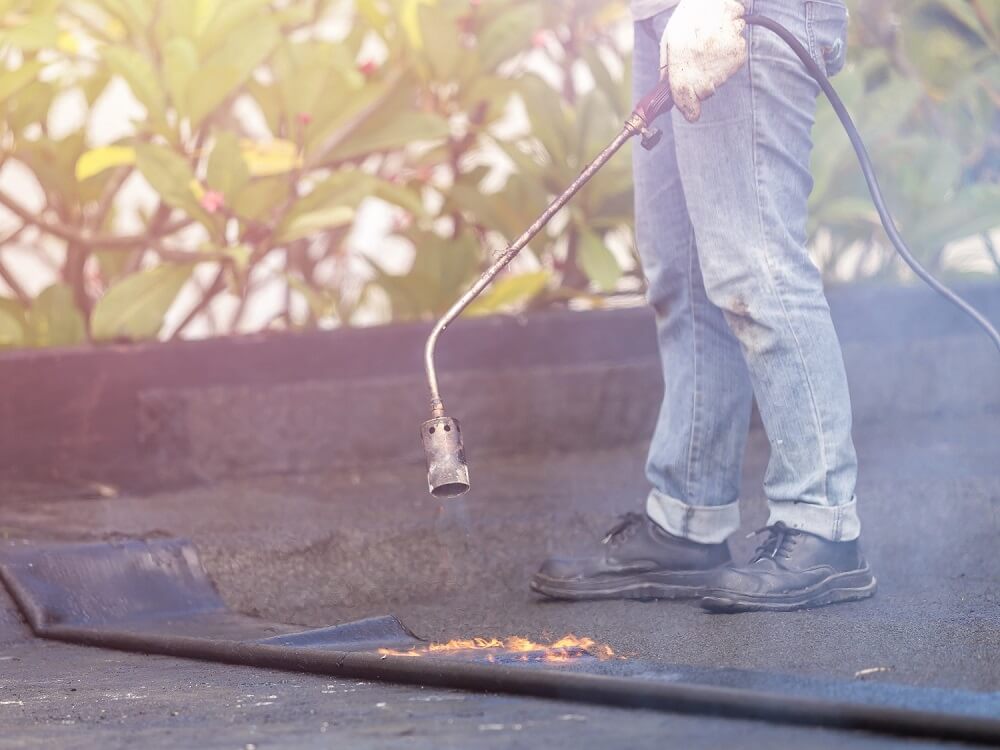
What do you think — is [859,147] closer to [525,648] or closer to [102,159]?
[525,648]

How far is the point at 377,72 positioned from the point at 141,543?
1.32m

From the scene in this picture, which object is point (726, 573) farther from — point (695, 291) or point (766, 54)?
point (766, 54)

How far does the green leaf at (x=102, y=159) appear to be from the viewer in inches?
119

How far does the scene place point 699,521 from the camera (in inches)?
91.8

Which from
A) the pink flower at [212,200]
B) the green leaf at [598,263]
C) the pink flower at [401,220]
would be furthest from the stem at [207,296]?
the green leaf at [598,263]

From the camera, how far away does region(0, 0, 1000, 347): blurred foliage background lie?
3.05 meters

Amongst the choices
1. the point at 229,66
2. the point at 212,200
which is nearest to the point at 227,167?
the point at 212,200

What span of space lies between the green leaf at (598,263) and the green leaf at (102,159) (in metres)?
0.99

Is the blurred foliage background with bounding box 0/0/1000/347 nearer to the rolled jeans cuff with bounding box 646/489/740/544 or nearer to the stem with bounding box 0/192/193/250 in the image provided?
the stem with bounding box 0/192/193/250

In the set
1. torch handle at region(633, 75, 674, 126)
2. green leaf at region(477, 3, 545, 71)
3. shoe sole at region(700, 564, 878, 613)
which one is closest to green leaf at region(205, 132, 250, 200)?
green leaf at region(477, 3, 545, 71)

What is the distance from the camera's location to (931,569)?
98.3 inches

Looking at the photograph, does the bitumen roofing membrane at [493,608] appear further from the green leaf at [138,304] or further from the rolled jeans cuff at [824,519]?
the green leaf at [138,304]

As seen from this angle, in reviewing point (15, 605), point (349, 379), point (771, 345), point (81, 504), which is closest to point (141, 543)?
point (15, 605)

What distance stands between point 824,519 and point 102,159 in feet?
5.53
